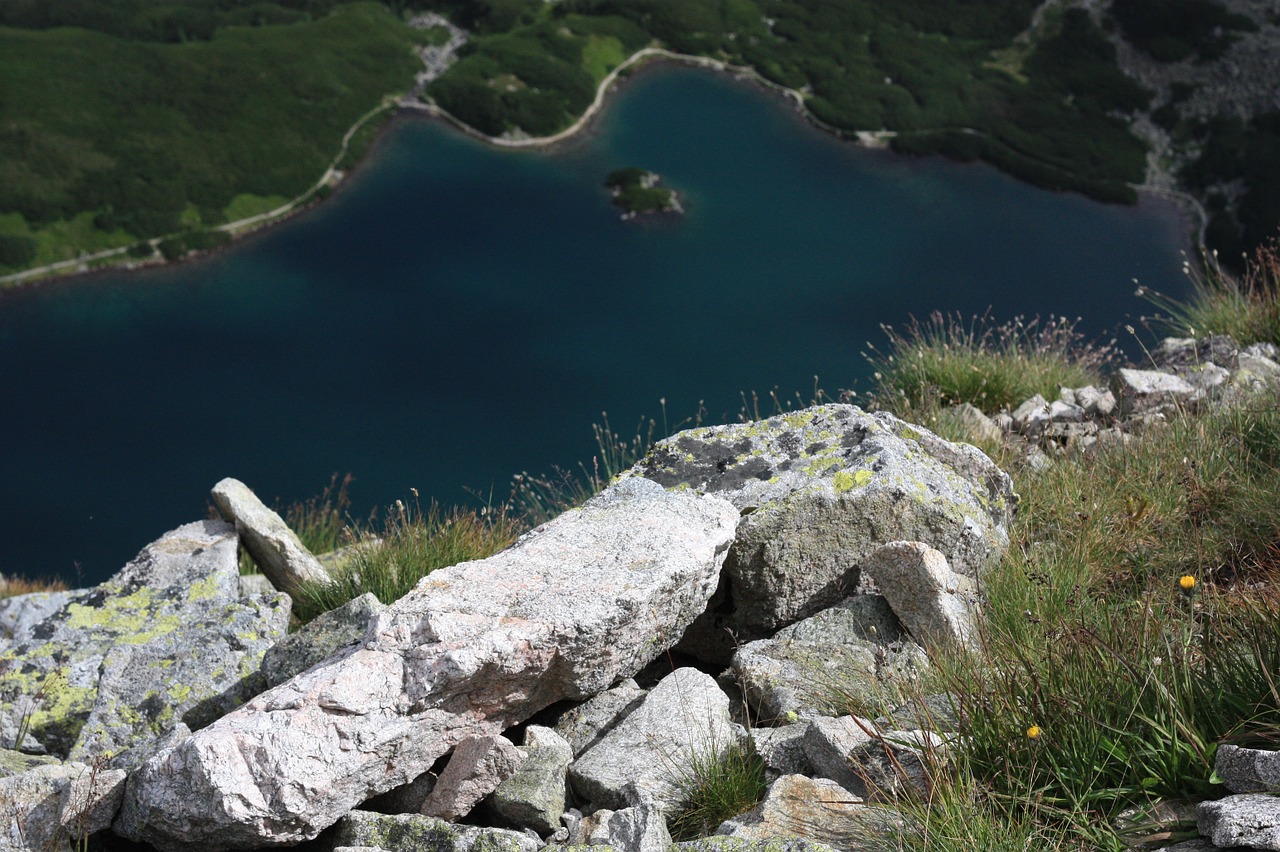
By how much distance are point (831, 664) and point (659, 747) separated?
1.19 m

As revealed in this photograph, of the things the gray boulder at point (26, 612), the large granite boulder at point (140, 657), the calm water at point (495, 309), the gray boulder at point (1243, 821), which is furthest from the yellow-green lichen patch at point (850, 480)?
the calm water at point (495, 309)

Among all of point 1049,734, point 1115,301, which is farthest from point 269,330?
point 1049,734

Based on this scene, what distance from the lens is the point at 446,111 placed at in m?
49.4

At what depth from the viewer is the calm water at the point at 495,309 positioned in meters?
36.9

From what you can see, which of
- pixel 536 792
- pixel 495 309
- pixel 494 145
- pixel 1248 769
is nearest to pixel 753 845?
pixel 536 792

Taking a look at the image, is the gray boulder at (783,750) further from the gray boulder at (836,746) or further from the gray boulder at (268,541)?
the gray boulder at (268,541)

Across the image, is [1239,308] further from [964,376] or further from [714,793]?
[714,793]

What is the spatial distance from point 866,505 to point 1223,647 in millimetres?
2551

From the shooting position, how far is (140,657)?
714cm

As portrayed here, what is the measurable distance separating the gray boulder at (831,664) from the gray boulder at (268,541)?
4.78m

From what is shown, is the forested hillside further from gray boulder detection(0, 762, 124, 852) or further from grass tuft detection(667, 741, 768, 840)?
grass tuft detection(667, 741, 768, 840)

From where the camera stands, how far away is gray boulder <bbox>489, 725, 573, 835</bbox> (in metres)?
4.99

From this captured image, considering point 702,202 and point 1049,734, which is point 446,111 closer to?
point 702,202

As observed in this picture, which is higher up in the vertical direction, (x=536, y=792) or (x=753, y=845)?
(x=753, y=845)
